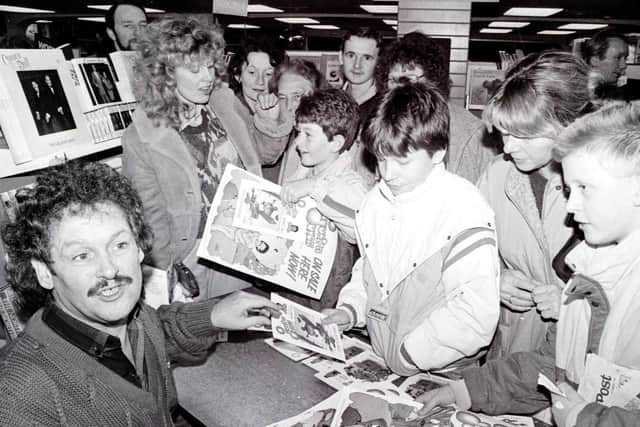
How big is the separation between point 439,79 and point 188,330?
1852 millimetres

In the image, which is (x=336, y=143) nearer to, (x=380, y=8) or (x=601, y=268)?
(x=601, y=268)

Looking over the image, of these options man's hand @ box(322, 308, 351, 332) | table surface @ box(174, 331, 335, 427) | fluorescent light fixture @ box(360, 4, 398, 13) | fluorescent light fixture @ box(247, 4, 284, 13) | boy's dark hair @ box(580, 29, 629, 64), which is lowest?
table surface @ box(174, 331, 335, 427)

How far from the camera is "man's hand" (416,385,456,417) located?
5.10 feet

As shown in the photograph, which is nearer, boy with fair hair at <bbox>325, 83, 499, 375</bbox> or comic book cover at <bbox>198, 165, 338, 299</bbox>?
boy with fair hair at <bbox>325, 83, 499, 375</bbox>

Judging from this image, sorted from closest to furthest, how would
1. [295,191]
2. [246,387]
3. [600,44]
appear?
[246,387], [295,191], [600,44]

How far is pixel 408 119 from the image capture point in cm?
181

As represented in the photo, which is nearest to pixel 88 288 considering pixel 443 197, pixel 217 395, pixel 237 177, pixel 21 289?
pixel 21 289

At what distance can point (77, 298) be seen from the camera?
51.2 inches

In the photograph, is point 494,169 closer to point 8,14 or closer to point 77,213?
point 77,213

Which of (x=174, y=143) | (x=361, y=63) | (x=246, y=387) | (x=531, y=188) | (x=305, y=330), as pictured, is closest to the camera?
(x=246, y=387)

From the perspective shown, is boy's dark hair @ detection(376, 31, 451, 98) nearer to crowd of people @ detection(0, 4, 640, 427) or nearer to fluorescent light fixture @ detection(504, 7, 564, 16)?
crowd of people @ detection(0, 4, 640, 427)

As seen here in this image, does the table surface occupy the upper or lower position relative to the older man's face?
lower

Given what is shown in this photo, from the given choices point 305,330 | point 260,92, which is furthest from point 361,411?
point 260,92

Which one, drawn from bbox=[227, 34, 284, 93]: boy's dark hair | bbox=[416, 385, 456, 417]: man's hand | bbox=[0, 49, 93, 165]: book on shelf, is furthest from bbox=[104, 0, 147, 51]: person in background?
bbox=[416, 385, 456, 417]: man's hand
